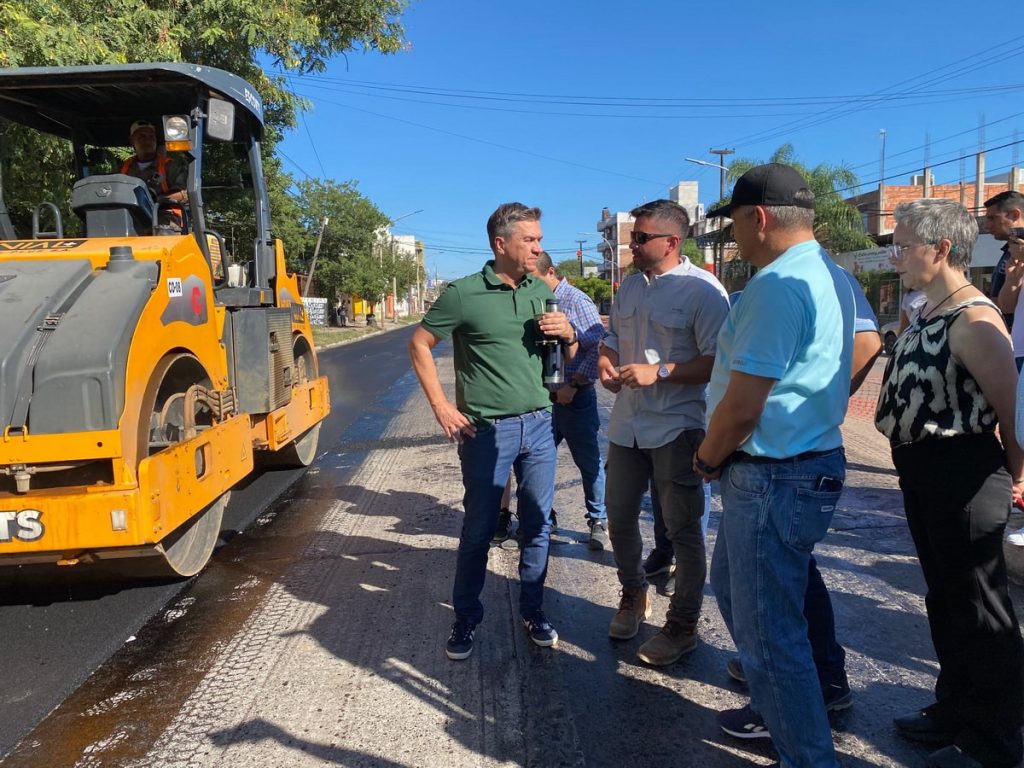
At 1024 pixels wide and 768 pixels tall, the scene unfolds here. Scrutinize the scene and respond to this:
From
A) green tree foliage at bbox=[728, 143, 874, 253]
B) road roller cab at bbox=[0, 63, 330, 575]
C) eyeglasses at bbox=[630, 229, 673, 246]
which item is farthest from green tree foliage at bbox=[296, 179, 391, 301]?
eyeglasses at bbox=[630, 229, 673, 246]

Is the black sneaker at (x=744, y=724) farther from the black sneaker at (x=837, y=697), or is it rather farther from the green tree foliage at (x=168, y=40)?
the green tree foliage at (x=168, y=40)

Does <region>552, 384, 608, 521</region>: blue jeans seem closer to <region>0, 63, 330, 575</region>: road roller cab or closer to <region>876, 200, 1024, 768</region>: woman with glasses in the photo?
<region>0, 63, 330, 575</region>: road roller cab

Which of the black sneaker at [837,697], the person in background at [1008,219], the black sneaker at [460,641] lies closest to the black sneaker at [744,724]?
the black sneaker at [837,697]

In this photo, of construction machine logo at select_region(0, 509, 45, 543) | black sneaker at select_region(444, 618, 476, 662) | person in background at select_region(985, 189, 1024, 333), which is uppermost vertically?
person in background at select_region(985, 189, 1024, 333)

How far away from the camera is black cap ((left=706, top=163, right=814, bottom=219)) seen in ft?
7.08

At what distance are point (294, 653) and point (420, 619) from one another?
24.6 inches

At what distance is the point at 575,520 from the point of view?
5215 millimetres

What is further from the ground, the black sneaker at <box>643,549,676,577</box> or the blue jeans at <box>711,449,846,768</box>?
the blue jeans at <box>711,449,846,768</box>

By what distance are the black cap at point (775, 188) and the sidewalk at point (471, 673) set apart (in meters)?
1.82

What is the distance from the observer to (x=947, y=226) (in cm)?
235

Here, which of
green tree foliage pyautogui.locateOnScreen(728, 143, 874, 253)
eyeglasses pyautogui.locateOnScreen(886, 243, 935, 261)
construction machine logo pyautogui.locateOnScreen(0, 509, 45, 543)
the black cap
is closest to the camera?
the black cap

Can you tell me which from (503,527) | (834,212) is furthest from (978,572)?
(834,212)

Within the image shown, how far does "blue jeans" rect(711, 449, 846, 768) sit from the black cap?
0.74 m

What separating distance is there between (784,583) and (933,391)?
2.58ft
